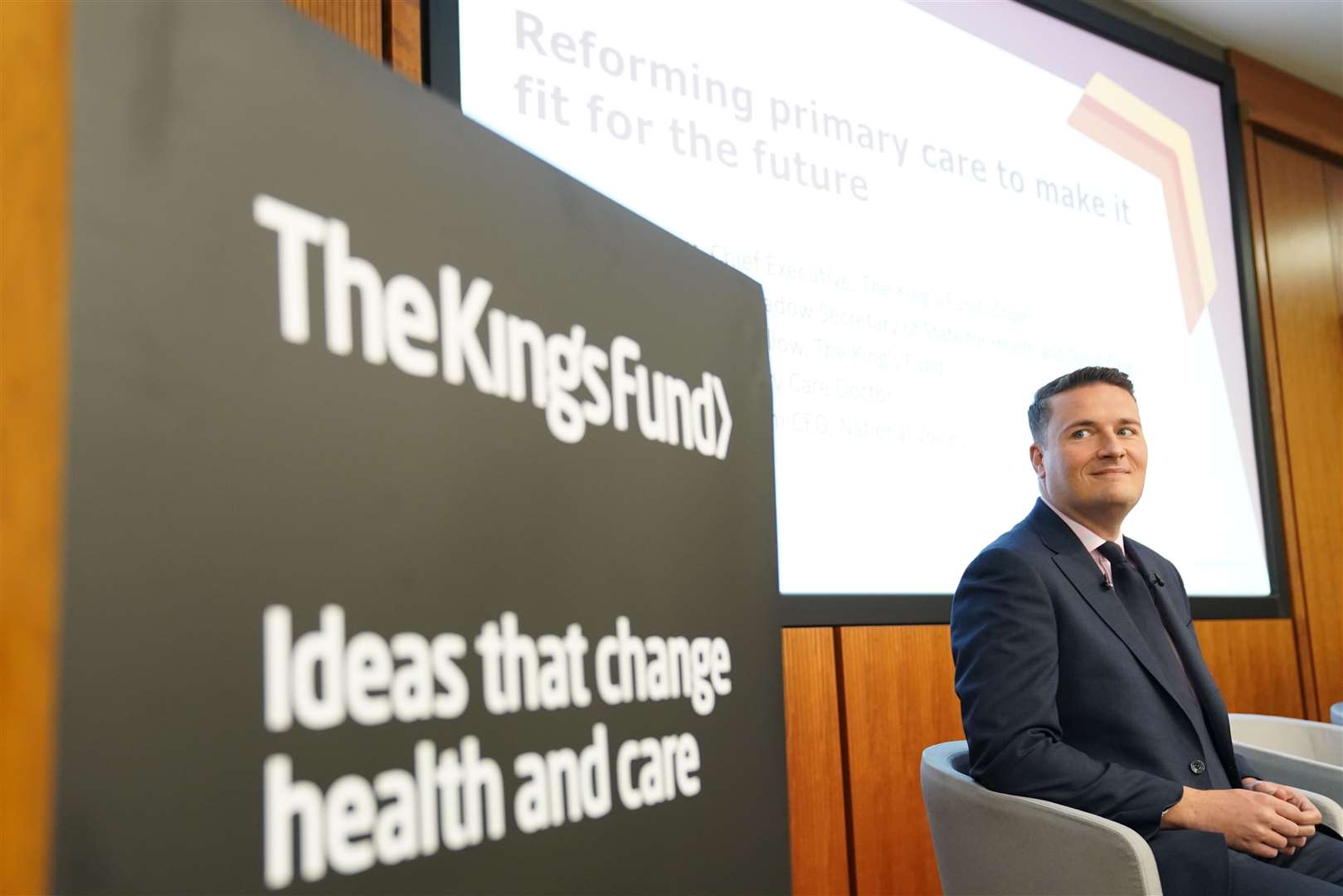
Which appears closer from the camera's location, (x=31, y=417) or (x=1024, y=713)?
(x=31, y=417)

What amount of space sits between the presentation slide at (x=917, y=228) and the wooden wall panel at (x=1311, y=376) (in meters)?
0.35

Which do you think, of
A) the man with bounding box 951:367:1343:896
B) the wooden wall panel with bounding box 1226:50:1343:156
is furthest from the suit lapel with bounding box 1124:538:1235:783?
the wooden wall panel with bounding box 1226:50:1343:156

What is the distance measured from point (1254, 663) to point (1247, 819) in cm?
248

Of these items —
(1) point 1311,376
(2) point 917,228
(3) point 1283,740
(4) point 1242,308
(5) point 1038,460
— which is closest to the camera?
(5) point 1038,460

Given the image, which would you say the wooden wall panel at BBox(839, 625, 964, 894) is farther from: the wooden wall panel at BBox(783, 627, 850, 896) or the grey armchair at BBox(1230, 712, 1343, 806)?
the grey armchair at BBox(1230, 712, 1343, 806)

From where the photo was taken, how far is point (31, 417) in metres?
0.54

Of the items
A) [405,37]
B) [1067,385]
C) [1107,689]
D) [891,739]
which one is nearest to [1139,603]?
[1107,689]

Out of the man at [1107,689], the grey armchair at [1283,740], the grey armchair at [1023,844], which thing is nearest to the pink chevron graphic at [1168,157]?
the grey armchair at [1283,740]

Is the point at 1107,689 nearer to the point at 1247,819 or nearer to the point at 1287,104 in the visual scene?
the point at 1247,819

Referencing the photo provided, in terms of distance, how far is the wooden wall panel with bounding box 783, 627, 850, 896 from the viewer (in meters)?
2.79

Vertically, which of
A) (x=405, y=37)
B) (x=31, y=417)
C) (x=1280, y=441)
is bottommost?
(x=31, y=417)

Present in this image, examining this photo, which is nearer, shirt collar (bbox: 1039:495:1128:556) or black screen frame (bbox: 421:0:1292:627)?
shirt collar (bbox: 1039:495:1128:556)

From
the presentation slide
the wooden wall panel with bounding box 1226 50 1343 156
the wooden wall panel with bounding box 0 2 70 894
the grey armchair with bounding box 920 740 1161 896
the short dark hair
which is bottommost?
the grey armchair with bounding box 920 740 1161 896

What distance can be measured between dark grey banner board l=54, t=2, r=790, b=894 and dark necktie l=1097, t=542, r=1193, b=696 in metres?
1.49
